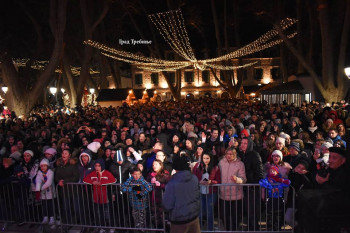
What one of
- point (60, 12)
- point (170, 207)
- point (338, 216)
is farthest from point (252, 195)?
point (60, 12)

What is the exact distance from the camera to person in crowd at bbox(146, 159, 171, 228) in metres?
5.55

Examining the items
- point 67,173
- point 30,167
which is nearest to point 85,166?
point 67,173

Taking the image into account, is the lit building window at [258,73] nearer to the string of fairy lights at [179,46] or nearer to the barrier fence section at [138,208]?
the string of fairy lights at [179,46]

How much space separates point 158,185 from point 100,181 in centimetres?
113

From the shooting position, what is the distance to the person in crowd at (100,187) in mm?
5645

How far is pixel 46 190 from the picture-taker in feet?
19.4

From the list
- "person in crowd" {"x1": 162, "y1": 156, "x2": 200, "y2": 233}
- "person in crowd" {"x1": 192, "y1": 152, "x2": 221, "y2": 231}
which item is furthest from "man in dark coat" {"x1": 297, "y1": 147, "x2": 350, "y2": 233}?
"person in crowd" {"x1": 192, "y1": 152, "x2": 221, "y2": 231}

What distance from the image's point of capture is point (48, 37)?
23250 mm

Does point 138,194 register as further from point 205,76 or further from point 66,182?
point 205,76

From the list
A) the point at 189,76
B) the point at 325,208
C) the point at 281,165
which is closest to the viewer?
the point at 325,208

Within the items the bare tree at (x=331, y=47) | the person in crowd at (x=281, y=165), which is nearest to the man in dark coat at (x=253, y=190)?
the person in crowd at (x=281, y=165)

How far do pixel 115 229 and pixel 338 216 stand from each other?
4234 millimetres

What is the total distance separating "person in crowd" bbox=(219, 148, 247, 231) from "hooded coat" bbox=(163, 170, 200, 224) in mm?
1354

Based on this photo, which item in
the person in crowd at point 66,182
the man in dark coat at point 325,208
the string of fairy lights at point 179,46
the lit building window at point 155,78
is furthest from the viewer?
the lit building window at point 155,78
